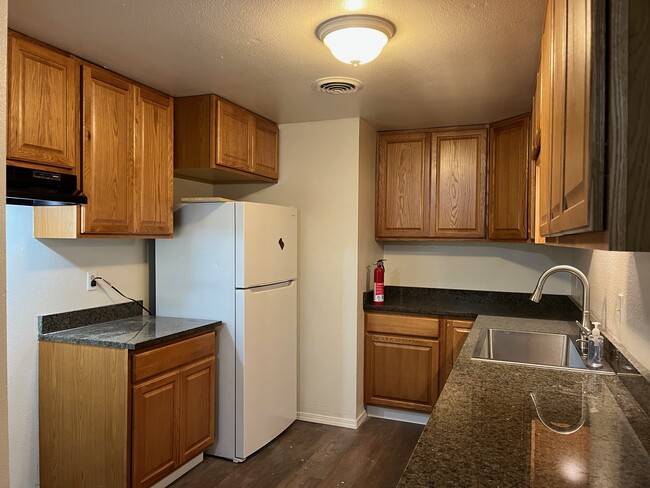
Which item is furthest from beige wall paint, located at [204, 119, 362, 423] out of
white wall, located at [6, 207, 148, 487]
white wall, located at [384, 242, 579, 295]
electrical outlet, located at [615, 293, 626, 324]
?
electrical outlet, located at [615, 293, 626, 324]

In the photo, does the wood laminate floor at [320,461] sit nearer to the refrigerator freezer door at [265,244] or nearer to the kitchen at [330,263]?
the kitchen at [330,263]

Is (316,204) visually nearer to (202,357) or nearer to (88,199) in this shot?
(202,357)

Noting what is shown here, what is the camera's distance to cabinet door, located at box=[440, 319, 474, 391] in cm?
334

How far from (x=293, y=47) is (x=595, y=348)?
1.78 metres

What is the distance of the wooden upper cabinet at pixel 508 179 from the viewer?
3.27 metres

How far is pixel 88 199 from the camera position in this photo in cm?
228

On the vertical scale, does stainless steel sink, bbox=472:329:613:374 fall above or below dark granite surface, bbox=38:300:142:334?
below

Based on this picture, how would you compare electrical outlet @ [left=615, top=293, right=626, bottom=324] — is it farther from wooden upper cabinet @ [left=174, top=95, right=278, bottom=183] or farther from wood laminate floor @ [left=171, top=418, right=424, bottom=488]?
wooden upper cabinet @ [left=174, top=95, right=278, bottom=183]

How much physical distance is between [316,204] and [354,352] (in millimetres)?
1120

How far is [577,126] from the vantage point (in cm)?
74

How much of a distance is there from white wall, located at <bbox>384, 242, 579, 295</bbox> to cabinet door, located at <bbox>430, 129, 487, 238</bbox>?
29cm

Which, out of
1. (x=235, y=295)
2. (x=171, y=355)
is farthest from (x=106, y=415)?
(x=235, y=295)

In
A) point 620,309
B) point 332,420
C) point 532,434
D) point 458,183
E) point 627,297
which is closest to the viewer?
point 532,434

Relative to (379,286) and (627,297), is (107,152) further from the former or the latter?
(627,297)
